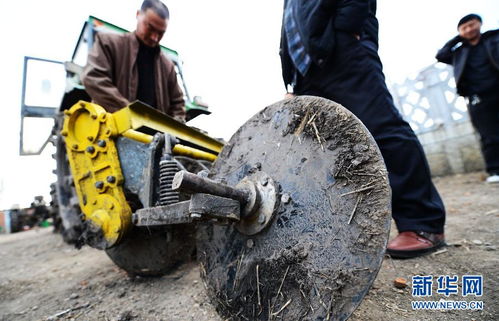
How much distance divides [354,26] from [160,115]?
1.29m

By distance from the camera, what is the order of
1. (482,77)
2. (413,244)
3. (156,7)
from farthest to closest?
(482,77)
(156,7)
(413,244)

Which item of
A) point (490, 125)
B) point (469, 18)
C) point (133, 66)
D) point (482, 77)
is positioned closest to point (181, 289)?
point (133, 66)

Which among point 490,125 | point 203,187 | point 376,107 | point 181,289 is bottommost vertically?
point 181,289

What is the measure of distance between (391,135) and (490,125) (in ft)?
11.1

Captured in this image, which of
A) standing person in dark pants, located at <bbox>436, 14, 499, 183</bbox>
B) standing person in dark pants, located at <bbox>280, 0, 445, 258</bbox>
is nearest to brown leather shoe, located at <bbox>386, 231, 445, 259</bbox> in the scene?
standing person in dark pants, located at <bbox>280, 0, 445, 258</bbox>

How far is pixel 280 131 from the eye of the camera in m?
1.12

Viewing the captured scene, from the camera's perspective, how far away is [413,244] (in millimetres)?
1487

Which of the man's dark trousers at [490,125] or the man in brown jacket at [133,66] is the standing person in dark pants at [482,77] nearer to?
the man's dark trousers at [490,125]

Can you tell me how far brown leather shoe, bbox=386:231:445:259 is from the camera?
148 centimetres

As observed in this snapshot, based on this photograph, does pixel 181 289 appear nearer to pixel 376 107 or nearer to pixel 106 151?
pixel 106 151

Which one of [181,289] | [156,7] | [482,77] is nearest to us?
[181,289]

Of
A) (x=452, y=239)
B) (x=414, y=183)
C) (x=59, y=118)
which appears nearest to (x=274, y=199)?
(x=414, y=183)

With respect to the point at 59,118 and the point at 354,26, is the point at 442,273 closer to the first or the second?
the point at 354,26

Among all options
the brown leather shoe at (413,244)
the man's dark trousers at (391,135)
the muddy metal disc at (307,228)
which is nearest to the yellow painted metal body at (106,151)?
the muddy metal disc at (307,228)
